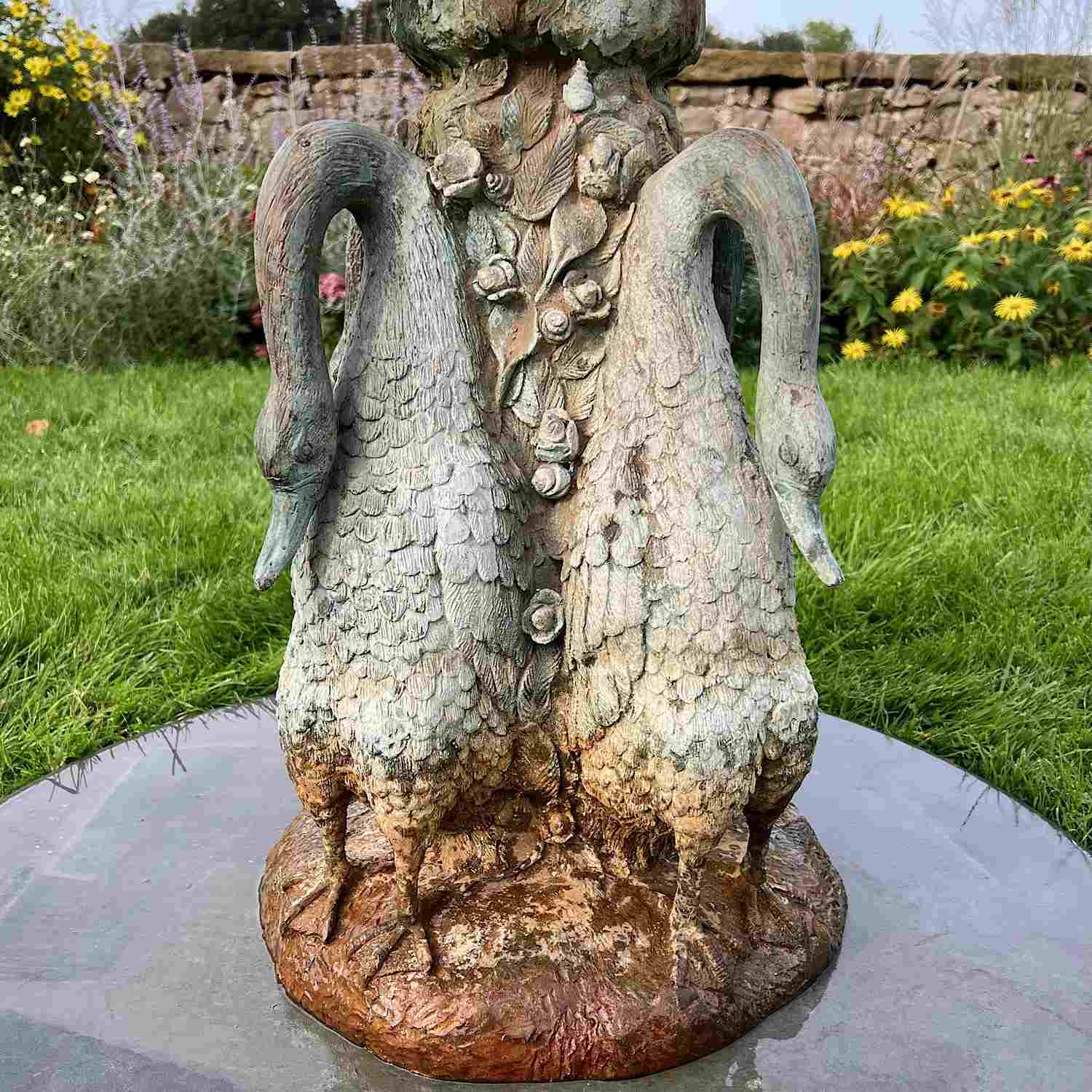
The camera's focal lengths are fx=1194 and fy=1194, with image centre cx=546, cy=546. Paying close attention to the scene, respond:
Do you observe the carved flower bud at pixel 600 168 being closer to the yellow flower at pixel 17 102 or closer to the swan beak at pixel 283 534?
the swan beak at pixel 283 534

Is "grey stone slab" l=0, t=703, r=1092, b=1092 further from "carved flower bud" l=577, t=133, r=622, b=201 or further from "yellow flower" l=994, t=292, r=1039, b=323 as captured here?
"yellow flower" l=994, t=292, r=1039, b=323

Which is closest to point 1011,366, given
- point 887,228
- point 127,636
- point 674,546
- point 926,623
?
point 887,228

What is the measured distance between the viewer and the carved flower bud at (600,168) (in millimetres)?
1259

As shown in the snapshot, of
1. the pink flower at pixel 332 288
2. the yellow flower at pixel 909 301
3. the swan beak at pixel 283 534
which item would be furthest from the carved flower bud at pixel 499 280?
the yellow flower at pixel 909 301

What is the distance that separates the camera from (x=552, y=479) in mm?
1340

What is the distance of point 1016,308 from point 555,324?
3692mm

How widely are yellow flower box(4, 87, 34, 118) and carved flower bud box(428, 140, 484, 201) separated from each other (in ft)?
17.2

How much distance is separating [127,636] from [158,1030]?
139 centimetres

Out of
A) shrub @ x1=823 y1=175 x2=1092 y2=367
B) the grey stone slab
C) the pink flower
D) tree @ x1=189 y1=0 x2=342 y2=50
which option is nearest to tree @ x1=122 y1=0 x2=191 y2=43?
tree @ x1=189 y1=0 x2=342 y2=50

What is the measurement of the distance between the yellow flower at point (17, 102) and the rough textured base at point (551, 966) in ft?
17.3

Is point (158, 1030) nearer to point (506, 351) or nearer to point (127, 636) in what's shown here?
point (506, 351)

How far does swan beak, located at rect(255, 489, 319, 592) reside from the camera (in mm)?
1230

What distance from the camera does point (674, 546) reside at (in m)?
1.27

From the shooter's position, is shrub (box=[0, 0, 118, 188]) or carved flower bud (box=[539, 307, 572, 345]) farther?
shrub (box=[0, 0, 118, 188])
